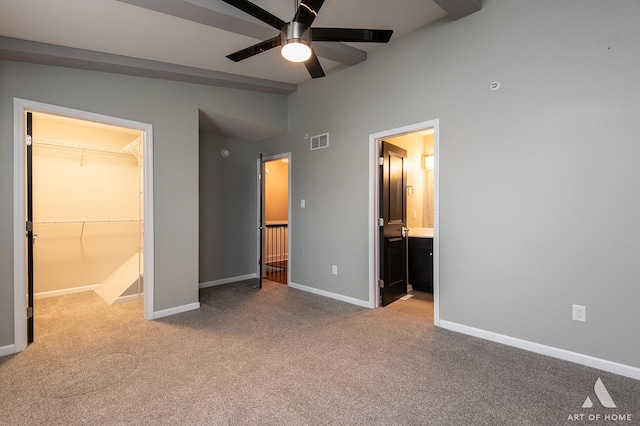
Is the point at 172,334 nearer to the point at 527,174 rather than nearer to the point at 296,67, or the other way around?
the point at 296,67

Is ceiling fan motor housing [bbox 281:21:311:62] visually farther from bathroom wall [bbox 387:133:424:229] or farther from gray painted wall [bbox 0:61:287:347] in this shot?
bathroom wall [bbox 387:133:424:229]

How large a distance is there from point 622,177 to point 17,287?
16.6 ft

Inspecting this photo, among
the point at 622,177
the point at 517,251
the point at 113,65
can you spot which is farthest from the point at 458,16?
the point at 113,65

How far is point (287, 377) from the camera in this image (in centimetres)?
230

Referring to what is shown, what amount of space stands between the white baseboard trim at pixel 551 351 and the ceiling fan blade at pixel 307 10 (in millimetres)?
3023

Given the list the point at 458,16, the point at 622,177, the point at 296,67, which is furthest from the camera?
the point at 296,67

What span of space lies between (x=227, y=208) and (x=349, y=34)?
3742 mm

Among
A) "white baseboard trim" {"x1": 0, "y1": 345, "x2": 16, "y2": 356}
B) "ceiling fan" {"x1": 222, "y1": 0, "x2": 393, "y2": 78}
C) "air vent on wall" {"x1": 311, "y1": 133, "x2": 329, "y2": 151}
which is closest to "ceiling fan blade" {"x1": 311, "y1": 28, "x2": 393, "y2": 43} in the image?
"ceiling fan" {"x1": 222, "y1": 0, "x2": 393, "y2": 78}

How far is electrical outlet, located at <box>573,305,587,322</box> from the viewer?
97.1 inches

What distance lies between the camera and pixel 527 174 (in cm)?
272

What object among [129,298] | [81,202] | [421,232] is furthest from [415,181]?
[81,202]

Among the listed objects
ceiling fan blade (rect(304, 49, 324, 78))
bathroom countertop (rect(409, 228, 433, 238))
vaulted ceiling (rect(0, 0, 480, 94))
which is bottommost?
bathroom countertop (rect(409, 228, 433, 238))

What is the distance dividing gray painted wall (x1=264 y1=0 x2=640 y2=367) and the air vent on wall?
2.84ft

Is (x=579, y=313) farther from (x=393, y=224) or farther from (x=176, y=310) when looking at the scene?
Result: (x=176, y=310)
